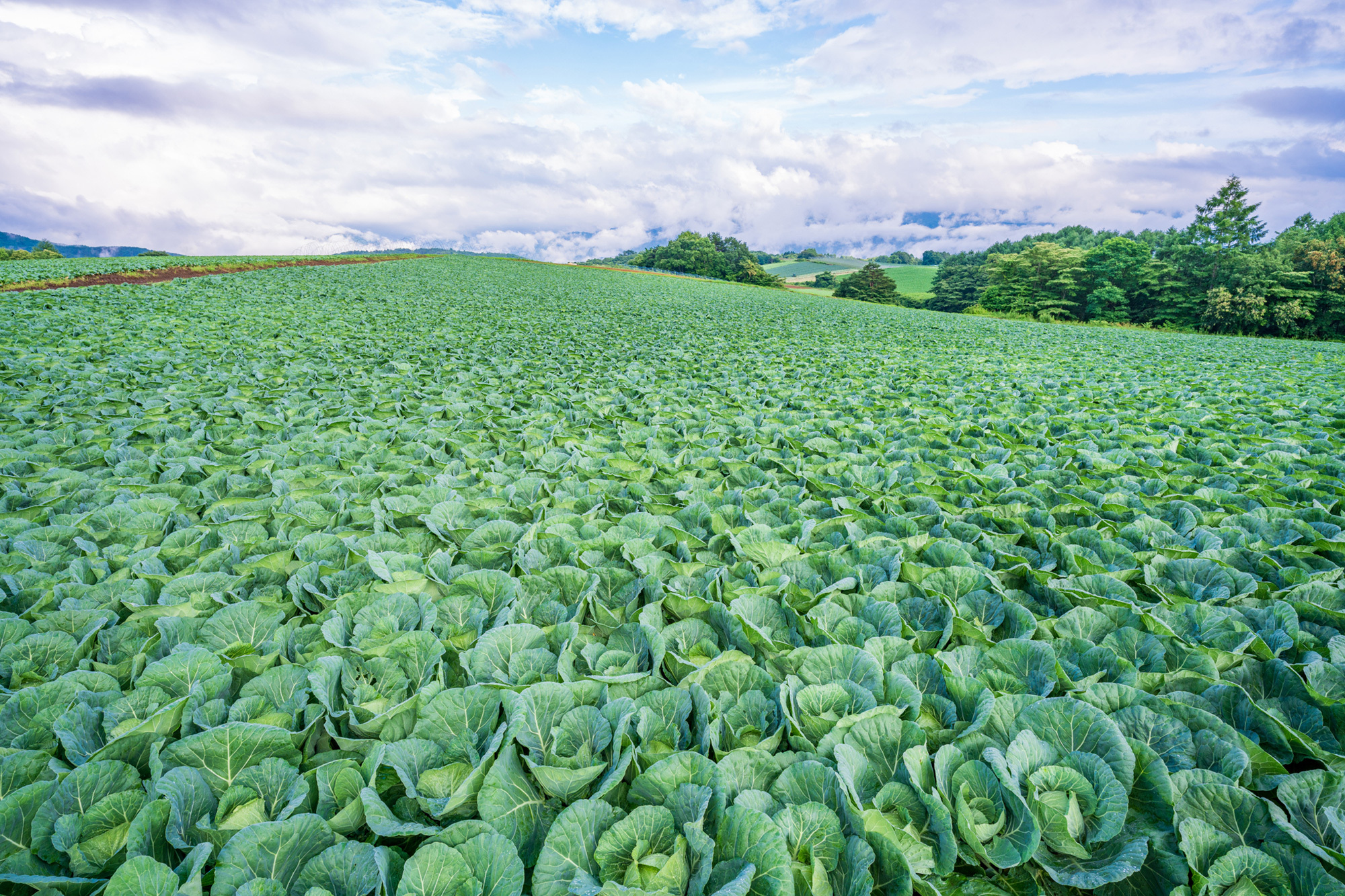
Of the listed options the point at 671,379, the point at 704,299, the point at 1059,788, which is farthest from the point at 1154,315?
the point at 1059,788

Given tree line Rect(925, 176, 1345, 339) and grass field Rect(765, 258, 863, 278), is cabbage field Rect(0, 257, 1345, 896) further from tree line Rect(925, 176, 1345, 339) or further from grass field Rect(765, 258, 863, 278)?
grass field Rect(765, 258, 863, 278)

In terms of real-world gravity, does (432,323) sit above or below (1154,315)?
below

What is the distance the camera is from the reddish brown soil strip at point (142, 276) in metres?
20.8

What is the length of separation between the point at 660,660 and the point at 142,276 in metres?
34.9

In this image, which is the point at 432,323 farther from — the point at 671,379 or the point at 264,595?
the point at 264,595

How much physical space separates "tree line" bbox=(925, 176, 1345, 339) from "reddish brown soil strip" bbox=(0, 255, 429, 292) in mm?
66090

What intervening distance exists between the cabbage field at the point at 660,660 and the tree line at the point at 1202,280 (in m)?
54.6

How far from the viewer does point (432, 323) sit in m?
15.2

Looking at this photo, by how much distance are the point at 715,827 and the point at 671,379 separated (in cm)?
808

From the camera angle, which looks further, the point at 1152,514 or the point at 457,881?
the point at 1152,514

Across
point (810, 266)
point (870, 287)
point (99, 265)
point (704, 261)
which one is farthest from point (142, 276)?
point (810, 266)

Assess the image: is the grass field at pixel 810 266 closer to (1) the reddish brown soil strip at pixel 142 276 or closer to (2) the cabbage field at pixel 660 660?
(1) the reddish brown soil strip at pixel 142 276

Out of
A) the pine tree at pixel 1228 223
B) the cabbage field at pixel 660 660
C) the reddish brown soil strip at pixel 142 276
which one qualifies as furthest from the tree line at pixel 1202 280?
the reddish brown soil strip at pixel 142 276

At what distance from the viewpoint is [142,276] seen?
24.9 meters
